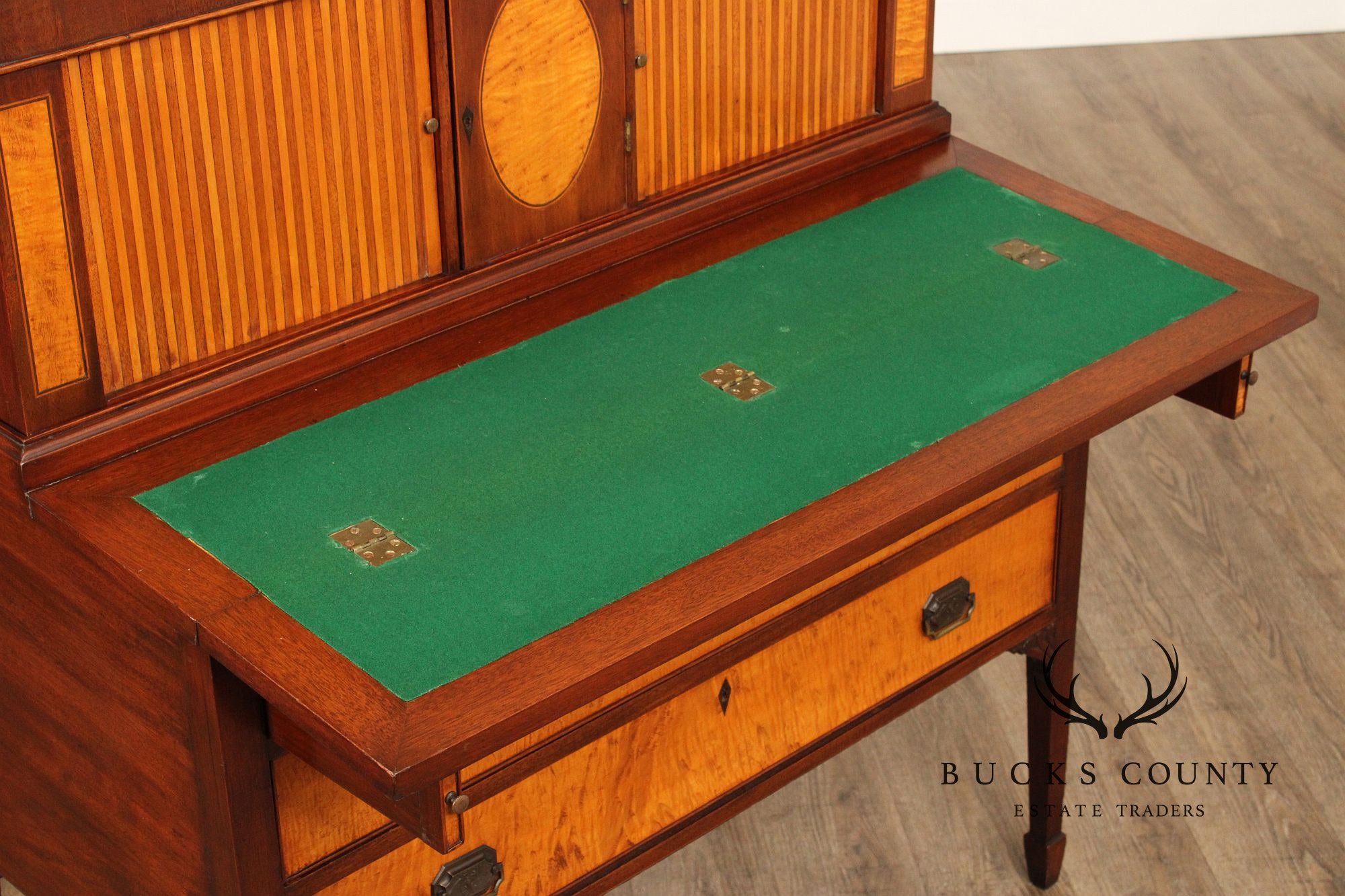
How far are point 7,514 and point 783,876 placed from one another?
138cm

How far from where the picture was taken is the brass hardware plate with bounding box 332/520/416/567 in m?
1.90

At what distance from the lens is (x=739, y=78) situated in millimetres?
2535

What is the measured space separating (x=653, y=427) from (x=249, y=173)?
1.71ft

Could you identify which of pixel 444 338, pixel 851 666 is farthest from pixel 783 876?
pixel 444 338

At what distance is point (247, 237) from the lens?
210 centimetres

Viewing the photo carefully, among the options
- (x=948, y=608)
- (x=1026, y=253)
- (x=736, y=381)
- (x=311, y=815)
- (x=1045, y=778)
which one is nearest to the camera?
(x=311, y=815)

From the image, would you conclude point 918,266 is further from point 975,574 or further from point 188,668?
point 188,668

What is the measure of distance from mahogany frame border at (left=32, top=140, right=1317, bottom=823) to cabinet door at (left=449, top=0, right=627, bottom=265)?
105mm

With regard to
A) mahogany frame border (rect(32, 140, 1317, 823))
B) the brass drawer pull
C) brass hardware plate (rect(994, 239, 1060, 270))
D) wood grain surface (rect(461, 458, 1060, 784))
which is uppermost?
brass hardware plate (rect(994, 239, 1060, 270))

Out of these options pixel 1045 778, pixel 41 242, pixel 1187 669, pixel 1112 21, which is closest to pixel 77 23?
pixel 41 242

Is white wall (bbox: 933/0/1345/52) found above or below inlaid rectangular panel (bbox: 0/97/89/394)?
below

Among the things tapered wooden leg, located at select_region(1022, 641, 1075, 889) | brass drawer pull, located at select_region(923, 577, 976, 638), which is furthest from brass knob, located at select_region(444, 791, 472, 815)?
tapered wooden leg, located at select_region(1022, 641, 1075, 889)

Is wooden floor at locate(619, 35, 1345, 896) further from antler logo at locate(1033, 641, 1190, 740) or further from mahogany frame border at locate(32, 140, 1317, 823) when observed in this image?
mahogany frame border at locate(32, 140, 1317, 823)

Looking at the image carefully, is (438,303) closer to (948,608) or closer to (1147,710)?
(948,608)
